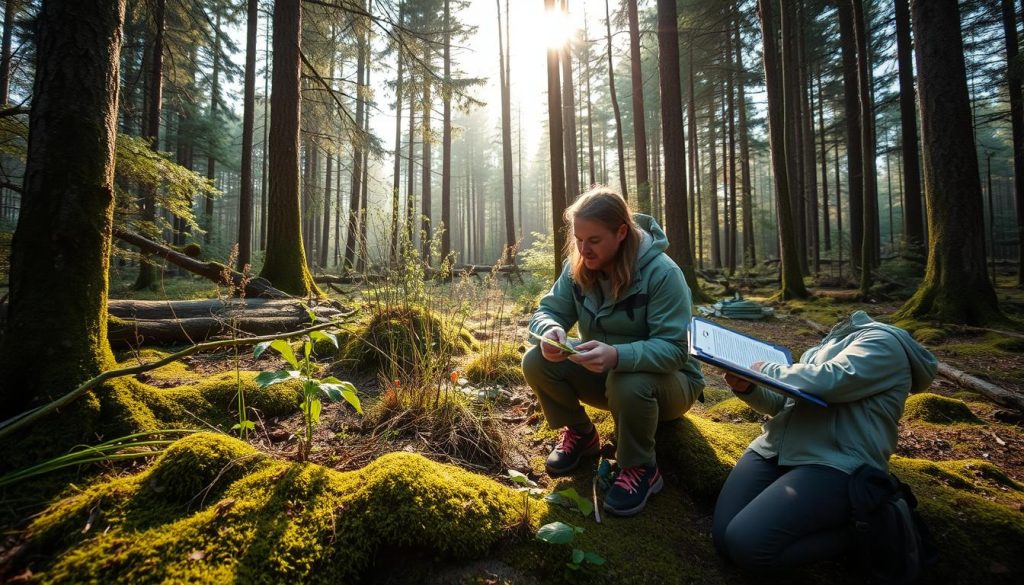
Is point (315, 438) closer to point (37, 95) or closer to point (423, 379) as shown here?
point (423, 379)

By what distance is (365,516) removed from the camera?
144 centimetres

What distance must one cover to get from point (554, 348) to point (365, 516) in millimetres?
1084

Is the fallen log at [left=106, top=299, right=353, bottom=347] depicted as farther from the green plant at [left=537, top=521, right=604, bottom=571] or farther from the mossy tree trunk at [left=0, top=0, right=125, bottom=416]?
the green plant at [left=537, top=521, right=604, bottom=571]

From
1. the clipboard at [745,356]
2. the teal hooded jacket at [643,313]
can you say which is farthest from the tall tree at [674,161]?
the clipboard at [745,356]

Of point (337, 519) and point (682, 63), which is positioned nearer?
point (337, 519)

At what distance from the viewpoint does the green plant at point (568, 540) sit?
53.7 inches

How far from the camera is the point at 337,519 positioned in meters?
1.42

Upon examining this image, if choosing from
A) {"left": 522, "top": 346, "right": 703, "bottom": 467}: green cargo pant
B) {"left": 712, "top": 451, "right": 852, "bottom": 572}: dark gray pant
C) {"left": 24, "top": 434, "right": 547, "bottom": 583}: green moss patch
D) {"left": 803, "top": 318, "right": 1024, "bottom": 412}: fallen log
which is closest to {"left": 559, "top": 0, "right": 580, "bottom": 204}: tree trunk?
{"left": 803, "top": 318, "right": 1024, "bottom": 412}: fallen log

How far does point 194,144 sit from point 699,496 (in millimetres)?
22808

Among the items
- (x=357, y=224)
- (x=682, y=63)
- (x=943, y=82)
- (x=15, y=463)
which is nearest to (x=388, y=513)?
(x=15, y=463)

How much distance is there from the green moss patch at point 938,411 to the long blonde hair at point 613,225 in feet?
8.82

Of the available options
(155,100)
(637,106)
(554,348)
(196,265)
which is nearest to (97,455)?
(554,348)

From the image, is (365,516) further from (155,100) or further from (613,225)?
(155,100)

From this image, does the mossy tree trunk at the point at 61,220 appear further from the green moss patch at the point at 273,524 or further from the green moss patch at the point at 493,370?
the green moss patch at the point at 493,370
